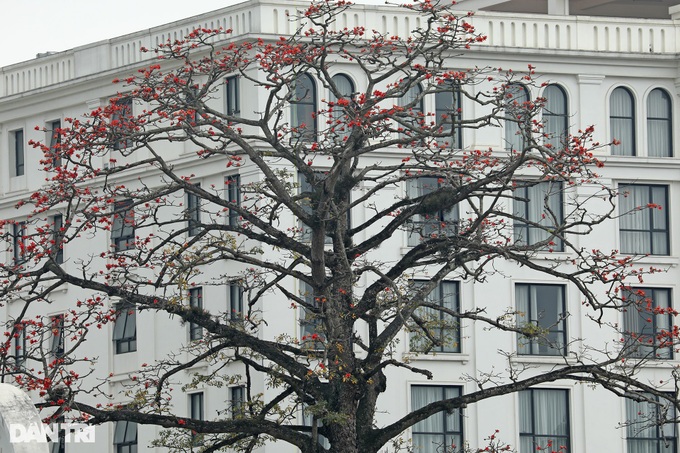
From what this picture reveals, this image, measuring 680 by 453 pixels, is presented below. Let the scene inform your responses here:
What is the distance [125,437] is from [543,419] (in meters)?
14.4

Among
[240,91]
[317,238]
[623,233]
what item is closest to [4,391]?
[317,238]

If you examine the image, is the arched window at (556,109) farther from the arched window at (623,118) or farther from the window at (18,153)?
the window at (18,153)

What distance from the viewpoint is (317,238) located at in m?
38.6

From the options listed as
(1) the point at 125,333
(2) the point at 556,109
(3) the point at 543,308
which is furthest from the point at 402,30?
(1) the point at 125,333

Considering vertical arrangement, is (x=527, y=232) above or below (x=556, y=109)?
below

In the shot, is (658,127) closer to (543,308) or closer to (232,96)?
(543,308)

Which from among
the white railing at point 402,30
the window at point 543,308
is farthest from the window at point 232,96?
the window at point 543,308

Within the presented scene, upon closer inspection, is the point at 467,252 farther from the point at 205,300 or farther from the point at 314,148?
the point at 205,300

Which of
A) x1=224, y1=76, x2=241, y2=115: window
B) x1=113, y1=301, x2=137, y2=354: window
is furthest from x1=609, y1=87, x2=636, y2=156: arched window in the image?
x1=113, y1=301, x2=137, y2=354: window

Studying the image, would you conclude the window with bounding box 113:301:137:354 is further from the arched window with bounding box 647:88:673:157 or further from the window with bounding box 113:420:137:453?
the arched window with bounding box 647:88:673:157

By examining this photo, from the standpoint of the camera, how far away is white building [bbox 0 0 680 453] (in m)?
64.0

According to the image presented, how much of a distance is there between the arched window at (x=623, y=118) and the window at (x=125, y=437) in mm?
19378

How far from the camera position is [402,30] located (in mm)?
65500

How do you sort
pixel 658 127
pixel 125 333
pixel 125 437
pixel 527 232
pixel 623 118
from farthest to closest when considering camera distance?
pixel 125 333
pixel 658 127
pixel 623 118
pixel 125 437
pixel 527 232
